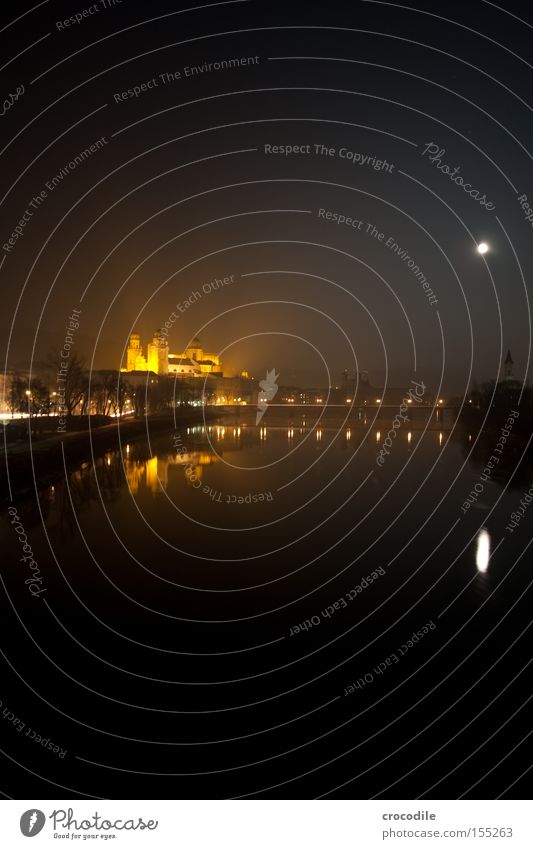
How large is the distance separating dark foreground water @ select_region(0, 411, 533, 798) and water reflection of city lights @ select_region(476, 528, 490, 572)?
6 centimetres

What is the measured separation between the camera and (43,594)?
746 centimetres

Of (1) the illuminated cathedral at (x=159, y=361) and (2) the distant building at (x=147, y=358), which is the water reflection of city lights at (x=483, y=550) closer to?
(1) the illuminated cathedral at (x=159, y=361)

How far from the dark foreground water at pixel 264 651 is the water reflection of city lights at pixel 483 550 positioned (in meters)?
0.06

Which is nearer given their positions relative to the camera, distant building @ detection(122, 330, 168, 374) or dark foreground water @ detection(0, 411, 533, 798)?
dark foreground water @ detection(0, 411, 533, 798)

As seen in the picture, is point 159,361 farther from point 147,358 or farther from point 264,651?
point 264,651

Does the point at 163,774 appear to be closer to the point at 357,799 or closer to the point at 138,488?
the point at 357,799

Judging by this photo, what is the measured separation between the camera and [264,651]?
5.91 m

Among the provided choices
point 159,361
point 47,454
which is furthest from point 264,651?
point 159,361

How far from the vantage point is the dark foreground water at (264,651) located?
13.6 ft

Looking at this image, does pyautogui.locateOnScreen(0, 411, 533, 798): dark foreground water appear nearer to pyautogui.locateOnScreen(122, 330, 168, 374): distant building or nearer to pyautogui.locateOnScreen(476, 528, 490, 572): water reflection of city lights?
pyautogui.locateOnScreen(476, 528, 490, 572): water reflection of city lights

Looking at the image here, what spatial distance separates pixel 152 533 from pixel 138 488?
17.0 feet

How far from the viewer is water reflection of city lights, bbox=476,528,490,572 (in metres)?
9.19

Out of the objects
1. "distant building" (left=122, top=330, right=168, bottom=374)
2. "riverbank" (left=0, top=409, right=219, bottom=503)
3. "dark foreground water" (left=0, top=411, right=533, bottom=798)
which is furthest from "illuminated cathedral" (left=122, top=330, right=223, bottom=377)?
"dark foreground water" (left=0, top=411, right=533, bottom=798)
